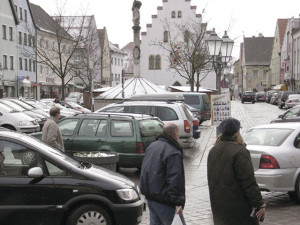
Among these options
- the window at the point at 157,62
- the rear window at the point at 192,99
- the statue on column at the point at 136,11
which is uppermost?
the statue on column at the point at 136,11

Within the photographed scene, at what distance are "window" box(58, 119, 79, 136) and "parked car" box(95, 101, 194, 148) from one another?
4.21 m

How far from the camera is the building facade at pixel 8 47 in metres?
52.9

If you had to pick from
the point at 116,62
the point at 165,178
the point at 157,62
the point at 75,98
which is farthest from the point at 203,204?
the point at 116,62

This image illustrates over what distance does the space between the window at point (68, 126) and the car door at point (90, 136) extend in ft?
0.85

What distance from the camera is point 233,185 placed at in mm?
4887

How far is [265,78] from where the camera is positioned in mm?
110750

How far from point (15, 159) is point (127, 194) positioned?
1581 millimetres

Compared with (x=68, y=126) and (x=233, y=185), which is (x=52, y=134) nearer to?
(x=68, y=126)

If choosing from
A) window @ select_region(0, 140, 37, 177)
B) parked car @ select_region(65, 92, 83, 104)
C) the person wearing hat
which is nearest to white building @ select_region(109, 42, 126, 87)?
parked car @ select_region(65, 92, 83, 104)

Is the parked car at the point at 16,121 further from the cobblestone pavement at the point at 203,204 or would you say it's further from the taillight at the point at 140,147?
the taillight at the point at 140,147

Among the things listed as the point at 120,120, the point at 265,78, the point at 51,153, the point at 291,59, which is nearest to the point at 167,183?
the point at 51,153

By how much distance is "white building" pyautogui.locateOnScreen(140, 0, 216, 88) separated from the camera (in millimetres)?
67062

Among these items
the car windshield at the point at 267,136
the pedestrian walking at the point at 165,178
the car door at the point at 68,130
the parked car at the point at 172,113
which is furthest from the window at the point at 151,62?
the pedestrian walking at the point at 165,178

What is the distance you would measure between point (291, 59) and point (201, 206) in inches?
2819
